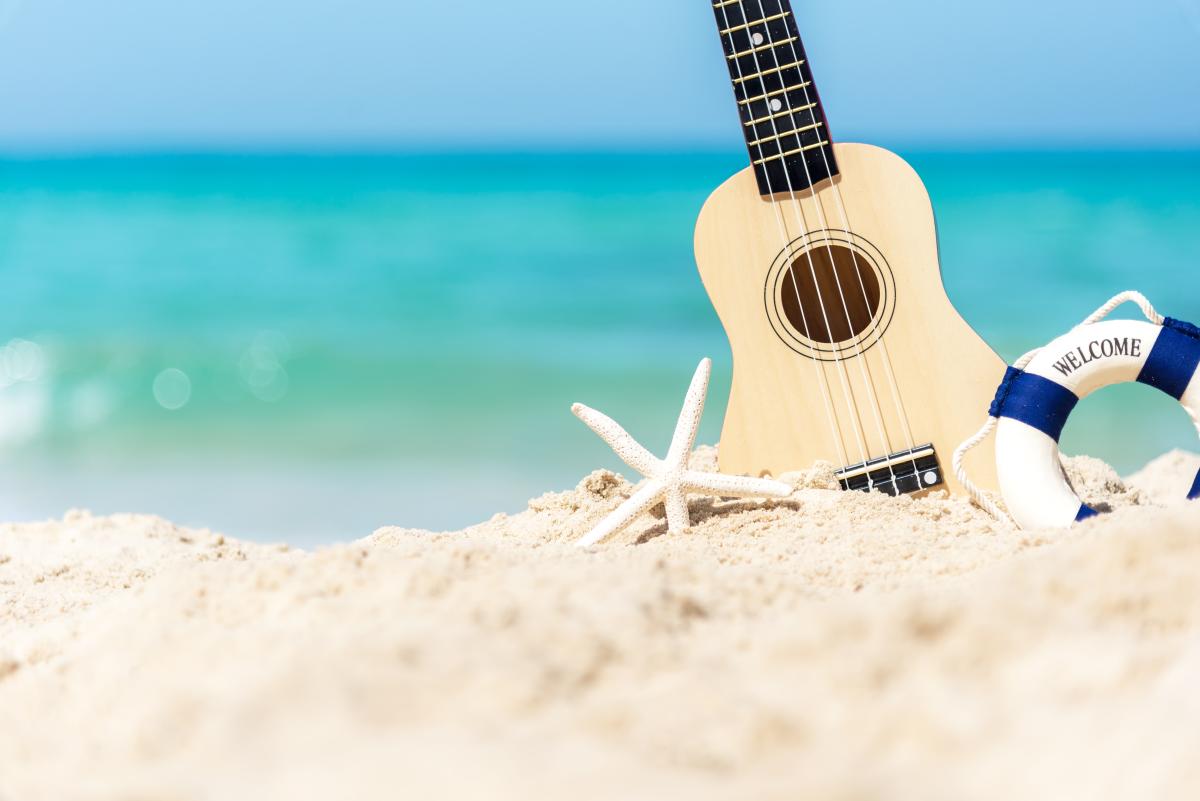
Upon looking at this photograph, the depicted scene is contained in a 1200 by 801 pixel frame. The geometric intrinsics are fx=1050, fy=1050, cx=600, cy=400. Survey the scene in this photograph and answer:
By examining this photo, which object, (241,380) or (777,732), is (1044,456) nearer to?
(777,732)

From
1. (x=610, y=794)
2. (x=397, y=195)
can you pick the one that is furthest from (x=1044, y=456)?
(x=397, y=195)

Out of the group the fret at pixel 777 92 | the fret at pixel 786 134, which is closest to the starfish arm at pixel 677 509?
the fret at pixel 786 134

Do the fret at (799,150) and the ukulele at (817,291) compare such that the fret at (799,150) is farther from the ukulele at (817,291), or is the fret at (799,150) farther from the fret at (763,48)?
the fret at (763,48)

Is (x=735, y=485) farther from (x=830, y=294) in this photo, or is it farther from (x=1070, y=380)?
(x=1070, y=380)

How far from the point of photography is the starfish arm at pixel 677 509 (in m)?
2.83

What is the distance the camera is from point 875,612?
1.46 m

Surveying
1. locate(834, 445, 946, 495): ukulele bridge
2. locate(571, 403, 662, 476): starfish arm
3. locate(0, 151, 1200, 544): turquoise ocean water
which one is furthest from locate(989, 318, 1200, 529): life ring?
locate(0, 151, 1200, 544): turquoise ocean water

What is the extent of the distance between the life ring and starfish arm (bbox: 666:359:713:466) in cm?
81

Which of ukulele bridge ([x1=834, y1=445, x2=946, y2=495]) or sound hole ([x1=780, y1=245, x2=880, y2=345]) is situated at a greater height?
sound hole ([x1=780, y1=245, x2=880, y2=345])

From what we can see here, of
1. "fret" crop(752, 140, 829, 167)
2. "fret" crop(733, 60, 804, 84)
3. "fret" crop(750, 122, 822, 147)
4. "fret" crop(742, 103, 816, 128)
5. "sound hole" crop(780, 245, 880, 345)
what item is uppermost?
"fret" crop(733, 60, 804, 84)

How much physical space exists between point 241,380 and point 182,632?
5437mm

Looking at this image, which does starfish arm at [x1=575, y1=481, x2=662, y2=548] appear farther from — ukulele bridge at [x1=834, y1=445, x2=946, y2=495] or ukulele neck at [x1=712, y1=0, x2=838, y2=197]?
ukulele neck at [x1=712, y1=0, x2=838, y2=197]

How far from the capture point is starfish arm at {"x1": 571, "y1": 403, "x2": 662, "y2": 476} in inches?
115

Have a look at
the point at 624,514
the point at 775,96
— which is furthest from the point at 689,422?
the point at 775,96
